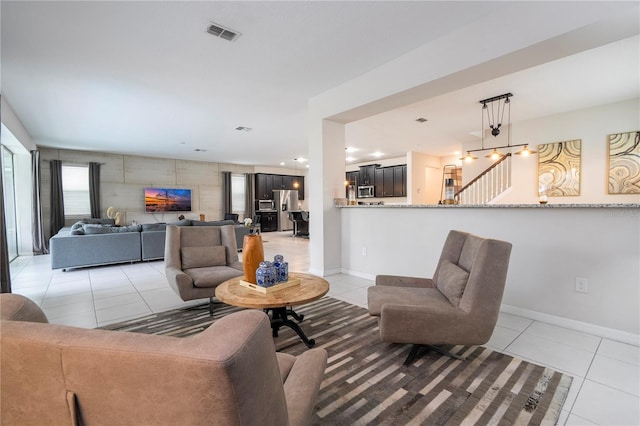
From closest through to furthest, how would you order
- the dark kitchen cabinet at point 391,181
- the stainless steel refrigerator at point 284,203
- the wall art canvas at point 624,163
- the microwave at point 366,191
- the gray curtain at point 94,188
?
the wall art canvas at point 624,163 < the gray curtain at point 94,188 < the dark kitchen cabinet at point 391,181 < the microwave at point 366,191 < the stainless steel refrigerator at point 284,203

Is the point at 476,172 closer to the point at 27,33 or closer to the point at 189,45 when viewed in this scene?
the point at 189,45

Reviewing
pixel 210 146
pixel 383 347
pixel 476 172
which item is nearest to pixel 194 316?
pixel 383 347

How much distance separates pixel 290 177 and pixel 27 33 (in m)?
9.95

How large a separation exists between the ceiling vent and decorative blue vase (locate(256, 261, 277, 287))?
2.17 metres

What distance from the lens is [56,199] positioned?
7.64m

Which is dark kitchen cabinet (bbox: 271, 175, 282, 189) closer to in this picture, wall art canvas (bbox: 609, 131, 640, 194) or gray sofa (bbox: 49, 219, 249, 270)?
gray sofa (bbox: 49, 219, 249, 270)

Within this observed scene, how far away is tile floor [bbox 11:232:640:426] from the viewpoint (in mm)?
1671

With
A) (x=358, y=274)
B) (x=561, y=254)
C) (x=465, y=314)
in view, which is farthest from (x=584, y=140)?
(x=465, y=314)

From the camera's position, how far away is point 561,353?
2189mm

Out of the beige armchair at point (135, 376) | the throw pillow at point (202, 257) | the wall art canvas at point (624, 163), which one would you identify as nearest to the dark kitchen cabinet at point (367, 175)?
the wall art canvas at point (624, 163)

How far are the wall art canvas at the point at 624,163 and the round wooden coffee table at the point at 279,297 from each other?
17.2 ft

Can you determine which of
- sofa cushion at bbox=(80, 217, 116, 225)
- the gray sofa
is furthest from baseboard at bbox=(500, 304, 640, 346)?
sofa cushion at bbox=(80, 217, 116, 225)

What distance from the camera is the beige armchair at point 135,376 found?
549 millimetres

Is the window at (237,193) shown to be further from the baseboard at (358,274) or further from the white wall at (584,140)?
the white wall at (584,140)
